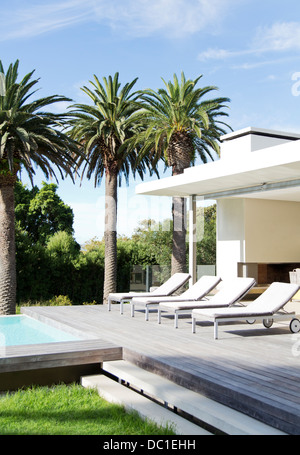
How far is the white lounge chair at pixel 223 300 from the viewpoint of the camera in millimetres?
8836

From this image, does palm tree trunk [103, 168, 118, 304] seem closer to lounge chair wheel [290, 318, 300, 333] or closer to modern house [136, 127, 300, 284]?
modern house [136, 127, 300, 284]

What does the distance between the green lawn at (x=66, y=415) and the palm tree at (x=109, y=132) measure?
1254 centimetres

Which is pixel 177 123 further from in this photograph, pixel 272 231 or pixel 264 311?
pixel 264 311

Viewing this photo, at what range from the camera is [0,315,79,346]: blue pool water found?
9.76 m

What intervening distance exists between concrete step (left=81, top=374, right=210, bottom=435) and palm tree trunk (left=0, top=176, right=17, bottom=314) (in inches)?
Answer: 367

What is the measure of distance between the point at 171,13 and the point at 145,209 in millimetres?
8975

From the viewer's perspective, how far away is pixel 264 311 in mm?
7957

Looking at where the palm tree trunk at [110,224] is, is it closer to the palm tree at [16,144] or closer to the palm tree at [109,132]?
the palm tree at [109,132]

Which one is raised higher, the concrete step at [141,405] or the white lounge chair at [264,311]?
the white lounge chair at [264,311]

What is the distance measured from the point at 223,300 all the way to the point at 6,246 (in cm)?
876

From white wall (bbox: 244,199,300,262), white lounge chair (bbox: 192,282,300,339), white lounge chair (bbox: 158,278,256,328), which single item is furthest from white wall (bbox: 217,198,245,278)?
white lounge chair (bbox: 192,282,300,339)

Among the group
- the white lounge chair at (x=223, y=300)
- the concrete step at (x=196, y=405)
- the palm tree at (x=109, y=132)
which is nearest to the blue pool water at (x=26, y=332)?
the white lounge chair at (x=223, y=300)
